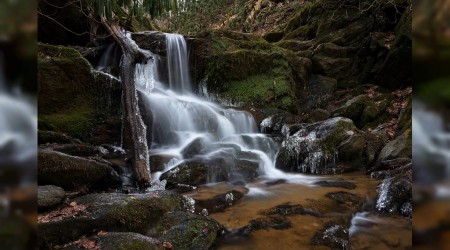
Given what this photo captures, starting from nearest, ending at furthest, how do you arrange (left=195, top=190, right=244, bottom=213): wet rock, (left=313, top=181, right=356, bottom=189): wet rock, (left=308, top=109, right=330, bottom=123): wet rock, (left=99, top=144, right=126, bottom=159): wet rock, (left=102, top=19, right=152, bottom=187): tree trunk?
(left=195, top=190, right=244, bottom=213): wet rock, (left=313, top=181, right=356, bottom=189): wet rock, (left=102, top=19, right=152, bottom=187): tree trunk, (left=99, top=144, right=126, bottom=159): wet rock, (left=308, top=109, right=330, bottom=123): wet rock

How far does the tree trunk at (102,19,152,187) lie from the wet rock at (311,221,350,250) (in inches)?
147

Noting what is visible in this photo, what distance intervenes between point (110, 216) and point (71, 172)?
208 centimetres

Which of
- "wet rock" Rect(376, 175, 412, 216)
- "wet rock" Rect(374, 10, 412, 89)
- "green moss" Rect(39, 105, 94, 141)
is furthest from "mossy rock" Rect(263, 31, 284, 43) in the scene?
"wet rock" Rect(376, 175, 412, 216)

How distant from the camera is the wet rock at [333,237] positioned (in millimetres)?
4473

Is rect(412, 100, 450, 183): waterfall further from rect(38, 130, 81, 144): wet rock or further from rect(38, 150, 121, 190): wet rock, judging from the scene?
rect(38, 130, 81, 144): wet rock

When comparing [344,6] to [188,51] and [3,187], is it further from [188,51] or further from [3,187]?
[3,187]

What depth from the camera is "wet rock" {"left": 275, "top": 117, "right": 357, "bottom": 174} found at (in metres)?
8.89

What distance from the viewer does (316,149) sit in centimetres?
905

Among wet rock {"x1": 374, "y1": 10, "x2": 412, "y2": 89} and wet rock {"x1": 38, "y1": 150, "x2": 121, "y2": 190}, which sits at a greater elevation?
wet rock {"x1": 374, "y1": 10, "x2": 412, "y2": 89}

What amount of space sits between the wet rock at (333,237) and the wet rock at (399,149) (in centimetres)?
364

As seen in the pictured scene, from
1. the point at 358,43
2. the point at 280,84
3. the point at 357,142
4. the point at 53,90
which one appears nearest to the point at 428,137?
the point at 357,142

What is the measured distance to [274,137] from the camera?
34.0 feet

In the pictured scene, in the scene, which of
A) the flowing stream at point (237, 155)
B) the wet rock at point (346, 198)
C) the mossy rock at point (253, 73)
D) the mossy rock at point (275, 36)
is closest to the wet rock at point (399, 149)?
the flowing stream at point (237, 155)

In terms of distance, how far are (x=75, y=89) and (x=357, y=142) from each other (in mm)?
7914
